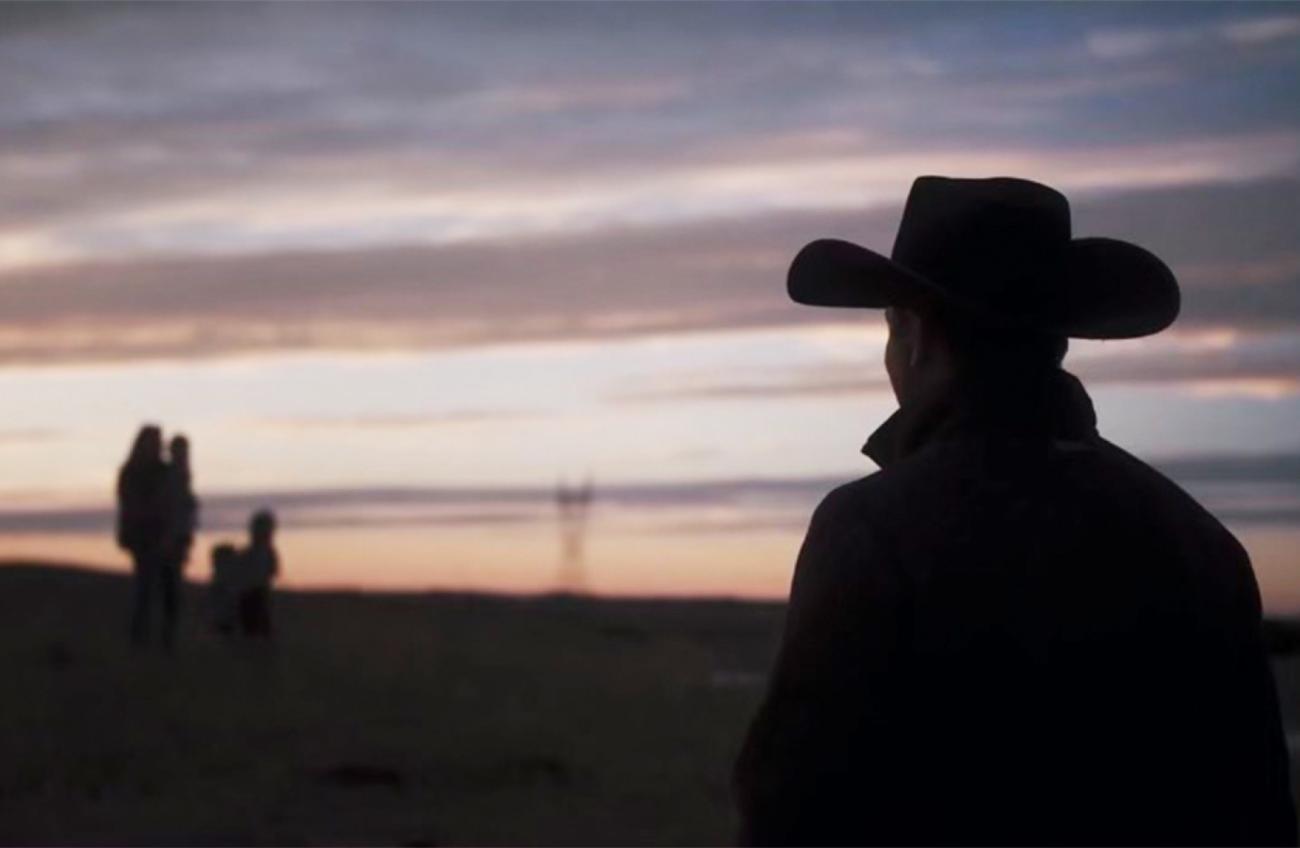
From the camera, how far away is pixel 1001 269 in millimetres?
2666

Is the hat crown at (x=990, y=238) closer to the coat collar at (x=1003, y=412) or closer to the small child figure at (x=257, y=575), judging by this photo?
the coat collar at (x=1003, y=412)

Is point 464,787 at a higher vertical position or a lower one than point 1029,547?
lower

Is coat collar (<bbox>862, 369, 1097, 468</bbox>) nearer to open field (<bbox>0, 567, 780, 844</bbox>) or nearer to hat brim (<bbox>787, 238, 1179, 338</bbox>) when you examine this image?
hat brim (<bbox>787, 238, 1179, 338</bbox>)

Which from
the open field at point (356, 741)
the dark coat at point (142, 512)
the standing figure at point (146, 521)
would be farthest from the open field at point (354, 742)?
the dark coat at point (142, 512)

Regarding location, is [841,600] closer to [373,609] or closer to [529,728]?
[529,728]

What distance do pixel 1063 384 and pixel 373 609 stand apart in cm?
3185

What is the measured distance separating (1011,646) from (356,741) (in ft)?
38.0

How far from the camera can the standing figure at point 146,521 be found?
56.1 ft

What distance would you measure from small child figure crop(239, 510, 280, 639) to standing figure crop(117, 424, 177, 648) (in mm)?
1534

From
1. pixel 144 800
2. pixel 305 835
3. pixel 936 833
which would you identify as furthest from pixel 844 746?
pixel 144 800

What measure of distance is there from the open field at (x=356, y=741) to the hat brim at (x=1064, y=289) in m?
7.51

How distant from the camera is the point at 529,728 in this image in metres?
14.2

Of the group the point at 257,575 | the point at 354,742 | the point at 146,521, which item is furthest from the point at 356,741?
the point at 257,575

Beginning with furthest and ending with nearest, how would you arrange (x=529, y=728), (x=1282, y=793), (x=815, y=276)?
1. (x=529, y=728)
2. (x=815, y=276)
3. (x=1282, y=793)
